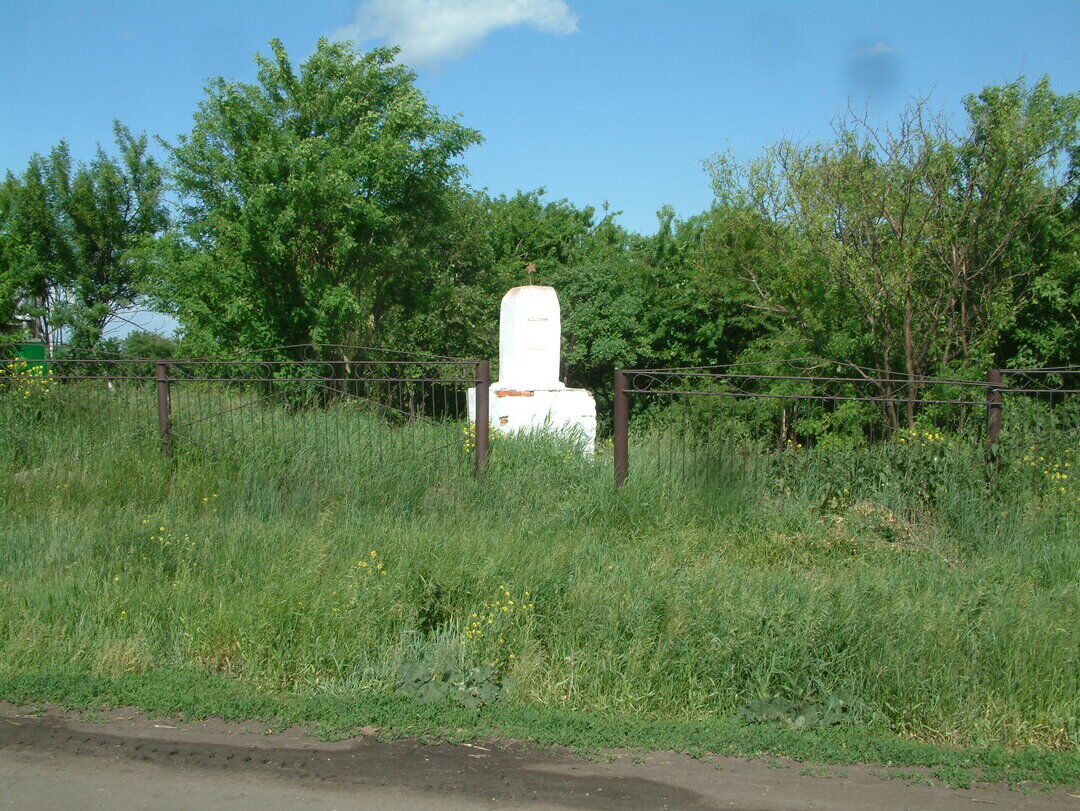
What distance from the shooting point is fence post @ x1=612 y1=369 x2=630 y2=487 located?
26.0 feet

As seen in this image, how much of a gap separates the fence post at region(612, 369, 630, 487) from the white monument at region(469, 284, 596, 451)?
1.17 m

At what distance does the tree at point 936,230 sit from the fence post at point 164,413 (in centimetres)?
841

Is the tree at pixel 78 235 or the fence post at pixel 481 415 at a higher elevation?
the tree at pixel 78 235

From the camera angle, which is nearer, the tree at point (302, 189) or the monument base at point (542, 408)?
the monument base at point (542, 408)

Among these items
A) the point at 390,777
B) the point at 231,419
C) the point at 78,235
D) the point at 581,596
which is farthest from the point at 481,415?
the point at 78,235

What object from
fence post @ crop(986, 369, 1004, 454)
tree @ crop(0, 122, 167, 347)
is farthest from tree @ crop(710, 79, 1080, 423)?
tree @ crop(0, 122, 167, 347)

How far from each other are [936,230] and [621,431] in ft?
21.1

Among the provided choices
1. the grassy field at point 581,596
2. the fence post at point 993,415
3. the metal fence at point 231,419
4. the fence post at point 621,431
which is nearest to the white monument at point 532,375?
the metal fence at point 231,419

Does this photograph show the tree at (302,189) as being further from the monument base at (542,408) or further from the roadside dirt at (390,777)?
the roadside dirt at (390,777)

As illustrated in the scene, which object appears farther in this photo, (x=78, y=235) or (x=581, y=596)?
(x=78, y=235)

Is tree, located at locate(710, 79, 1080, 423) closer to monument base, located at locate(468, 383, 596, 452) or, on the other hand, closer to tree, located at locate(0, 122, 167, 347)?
monument base, located at locate(468, 383, 596, 452)

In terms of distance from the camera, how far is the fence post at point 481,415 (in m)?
8.12

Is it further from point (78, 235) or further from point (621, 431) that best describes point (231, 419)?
point (78, 235)

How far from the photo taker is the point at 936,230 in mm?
11828
